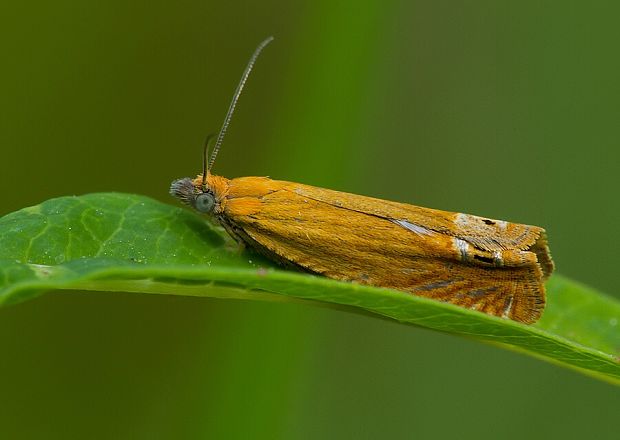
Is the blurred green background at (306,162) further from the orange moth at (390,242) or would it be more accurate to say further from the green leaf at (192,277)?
the green leaf at (192,277)

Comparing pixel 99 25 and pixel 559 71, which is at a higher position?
pixel 559 71

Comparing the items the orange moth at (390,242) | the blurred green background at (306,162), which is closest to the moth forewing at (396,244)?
the orange moth at (390,242)

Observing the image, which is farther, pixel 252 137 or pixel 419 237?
pixel 252 137

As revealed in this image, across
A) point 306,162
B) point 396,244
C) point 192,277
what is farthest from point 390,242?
point 192,277

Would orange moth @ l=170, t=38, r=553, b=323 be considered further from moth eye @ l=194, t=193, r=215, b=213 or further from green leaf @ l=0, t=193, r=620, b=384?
green leaf @ l=0, t=193, r=620, b=384

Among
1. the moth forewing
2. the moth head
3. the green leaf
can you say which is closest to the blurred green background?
the moth forewing

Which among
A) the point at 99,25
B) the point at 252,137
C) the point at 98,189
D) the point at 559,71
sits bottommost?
the point at 98,189

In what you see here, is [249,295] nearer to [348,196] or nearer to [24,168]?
[348,196]

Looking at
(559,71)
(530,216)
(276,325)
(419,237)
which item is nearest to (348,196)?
(419,237)
